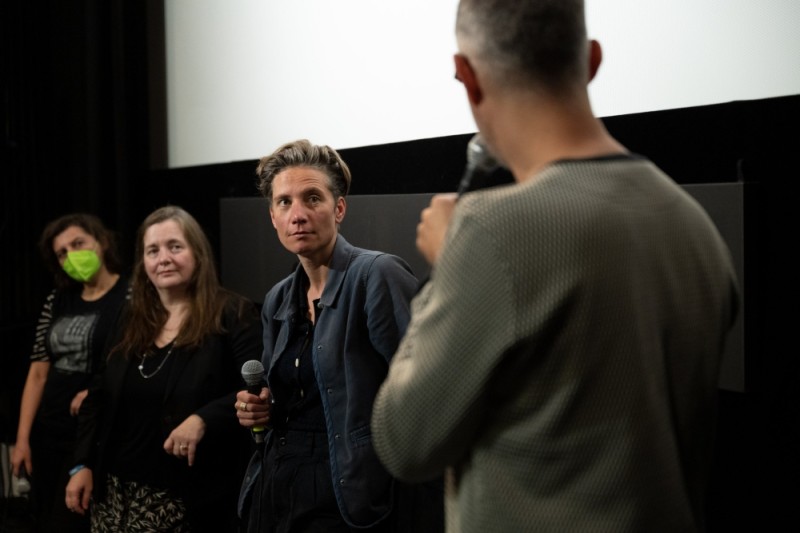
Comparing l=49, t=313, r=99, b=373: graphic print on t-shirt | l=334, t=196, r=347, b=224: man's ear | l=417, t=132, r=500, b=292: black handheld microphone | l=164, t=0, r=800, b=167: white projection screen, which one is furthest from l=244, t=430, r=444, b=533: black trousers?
l=49, t=313, r=99, b=373: graphic print on t-shirt

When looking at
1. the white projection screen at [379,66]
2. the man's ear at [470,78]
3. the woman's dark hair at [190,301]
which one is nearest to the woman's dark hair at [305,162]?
the white projection screen at [379,66]

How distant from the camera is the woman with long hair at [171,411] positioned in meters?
2.68

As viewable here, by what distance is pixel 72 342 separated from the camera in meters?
3.44

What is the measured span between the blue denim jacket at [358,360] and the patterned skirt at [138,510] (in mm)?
929

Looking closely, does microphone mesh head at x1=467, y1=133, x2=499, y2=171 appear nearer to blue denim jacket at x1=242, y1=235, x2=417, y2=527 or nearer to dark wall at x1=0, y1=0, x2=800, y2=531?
blue denim jacket at x1=242, y1=235, x2=417, y2=527

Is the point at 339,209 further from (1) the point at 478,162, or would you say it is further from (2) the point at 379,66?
(1) the point at 478,162

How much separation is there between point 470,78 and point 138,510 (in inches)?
85.2

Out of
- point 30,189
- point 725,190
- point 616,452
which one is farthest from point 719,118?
point 30,189

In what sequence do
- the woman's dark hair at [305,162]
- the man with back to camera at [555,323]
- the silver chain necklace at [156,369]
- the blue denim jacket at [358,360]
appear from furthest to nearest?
1. the silver chain necklace at [156,369]
2. the woman's dark hair at [305,162]
3. the blue denim jacket at [358,360]
4. the man with back to camera at [555,323]

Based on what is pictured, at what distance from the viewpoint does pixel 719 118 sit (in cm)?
197

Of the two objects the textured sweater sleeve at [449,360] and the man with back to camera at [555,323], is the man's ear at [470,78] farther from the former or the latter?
the textured sweater sleeve at [449,360]

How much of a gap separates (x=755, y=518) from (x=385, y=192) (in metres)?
1.62

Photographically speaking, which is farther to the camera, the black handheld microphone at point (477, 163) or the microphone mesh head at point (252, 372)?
the microphone mesh head at point (252, 372)

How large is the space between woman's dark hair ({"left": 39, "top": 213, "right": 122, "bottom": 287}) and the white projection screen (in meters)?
0.60
